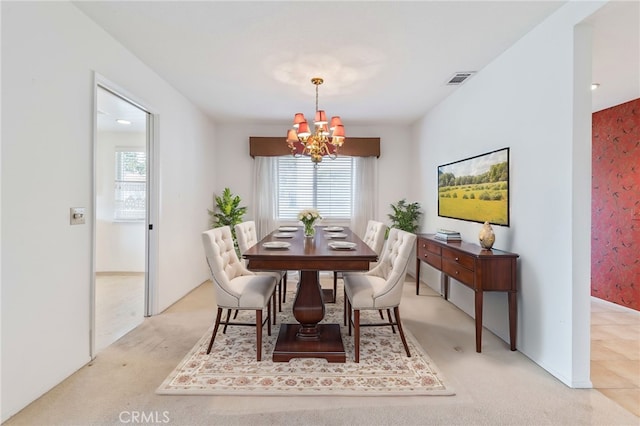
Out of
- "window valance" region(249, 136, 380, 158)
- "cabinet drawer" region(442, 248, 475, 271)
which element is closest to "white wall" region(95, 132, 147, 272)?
"window valance" region(249, 136, 380, 158)

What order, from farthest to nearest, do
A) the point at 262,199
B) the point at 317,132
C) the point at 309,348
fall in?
1. the point at 262,199
2. the point at 317,132
3. the point at 309,348

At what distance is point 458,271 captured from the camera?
2.83 metres

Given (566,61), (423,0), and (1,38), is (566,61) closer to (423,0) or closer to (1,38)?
(423,0)

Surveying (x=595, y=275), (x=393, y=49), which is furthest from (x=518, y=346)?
(x=393, y=49)

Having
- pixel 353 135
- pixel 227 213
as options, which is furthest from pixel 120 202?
pixel 353 135

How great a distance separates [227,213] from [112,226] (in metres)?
1.96

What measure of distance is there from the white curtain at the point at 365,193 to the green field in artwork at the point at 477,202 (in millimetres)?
1476

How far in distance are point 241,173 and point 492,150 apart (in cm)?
376

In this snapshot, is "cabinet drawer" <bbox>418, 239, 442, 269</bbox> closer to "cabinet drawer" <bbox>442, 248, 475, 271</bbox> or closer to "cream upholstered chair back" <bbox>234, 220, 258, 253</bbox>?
"cabinet drawer" <bbox>442, 248, 475, 271</bbox>

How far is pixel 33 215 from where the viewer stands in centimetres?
187

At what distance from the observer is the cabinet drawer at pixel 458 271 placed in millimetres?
2617

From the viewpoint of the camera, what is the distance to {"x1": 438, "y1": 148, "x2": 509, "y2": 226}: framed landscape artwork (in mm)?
2764

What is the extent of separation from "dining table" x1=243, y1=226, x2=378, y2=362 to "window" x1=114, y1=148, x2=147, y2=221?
3589 mm

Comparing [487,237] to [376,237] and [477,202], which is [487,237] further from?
[376,237]
